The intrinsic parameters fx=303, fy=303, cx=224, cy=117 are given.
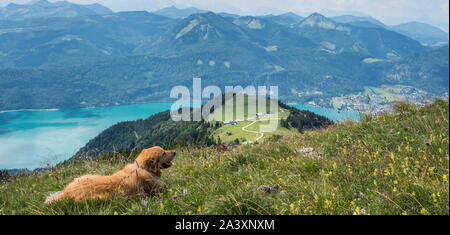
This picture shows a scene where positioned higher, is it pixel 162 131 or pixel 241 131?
pixel 241 131

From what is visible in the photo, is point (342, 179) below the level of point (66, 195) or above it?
above

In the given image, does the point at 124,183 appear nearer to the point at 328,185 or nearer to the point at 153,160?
the point at 153,160

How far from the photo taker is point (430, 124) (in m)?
6.50

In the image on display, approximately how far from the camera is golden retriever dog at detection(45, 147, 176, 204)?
15.1ft

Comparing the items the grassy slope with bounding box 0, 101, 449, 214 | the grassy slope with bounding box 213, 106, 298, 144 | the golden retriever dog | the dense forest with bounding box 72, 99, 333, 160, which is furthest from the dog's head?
the grassy slope with bounding box 213, 106, 298, 144

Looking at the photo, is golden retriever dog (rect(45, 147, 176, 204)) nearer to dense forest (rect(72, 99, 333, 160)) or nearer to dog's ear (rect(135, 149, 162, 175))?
dog's ear (rect(135, 149, 162, 175))

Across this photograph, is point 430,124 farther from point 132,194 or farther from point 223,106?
point 223,106

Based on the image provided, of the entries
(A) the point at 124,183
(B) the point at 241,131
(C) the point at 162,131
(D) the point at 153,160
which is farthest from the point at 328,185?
(C) the point at 162,131

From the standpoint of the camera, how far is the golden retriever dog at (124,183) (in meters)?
4.61

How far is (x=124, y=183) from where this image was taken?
4957 mm

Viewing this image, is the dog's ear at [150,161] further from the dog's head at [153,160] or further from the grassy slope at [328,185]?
the grassy slope at [328,185]

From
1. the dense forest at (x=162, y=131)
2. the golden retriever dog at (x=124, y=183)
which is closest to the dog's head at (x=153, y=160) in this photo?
the golden retriever dog at (x=124, y=183)
